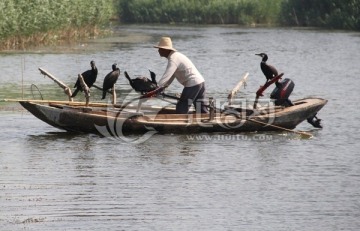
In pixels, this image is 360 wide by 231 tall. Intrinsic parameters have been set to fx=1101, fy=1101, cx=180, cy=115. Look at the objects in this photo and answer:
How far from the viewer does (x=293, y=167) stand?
53.3 ft

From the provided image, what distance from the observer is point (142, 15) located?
7044 cm

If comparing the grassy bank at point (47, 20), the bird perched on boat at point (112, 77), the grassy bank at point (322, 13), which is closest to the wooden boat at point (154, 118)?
the bird perched on boat at point (112, 77)

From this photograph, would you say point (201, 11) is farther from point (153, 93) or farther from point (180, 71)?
point (153, 93)

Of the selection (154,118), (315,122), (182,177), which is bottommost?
(182,177)

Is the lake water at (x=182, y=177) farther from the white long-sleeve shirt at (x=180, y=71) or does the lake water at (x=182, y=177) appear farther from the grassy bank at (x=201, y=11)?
the grassy bank at (x=201, y=11)

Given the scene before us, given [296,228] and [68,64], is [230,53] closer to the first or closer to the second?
[68,64]

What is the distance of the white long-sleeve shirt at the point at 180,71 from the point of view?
1846cm

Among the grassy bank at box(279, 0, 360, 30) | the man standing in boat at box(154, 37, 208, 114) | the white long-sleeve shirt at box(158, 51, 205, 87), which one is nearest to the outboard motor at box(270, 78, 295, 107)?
the man standing in boat at box(154, 37, 208, 114)

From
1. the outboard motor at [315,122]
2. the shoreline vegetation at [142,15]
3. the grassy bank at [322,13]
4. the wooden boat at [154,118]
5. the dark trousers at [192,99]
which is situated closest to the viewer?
the wooden boat at [154,118]

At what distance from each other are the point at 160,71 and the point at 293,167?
18.1m

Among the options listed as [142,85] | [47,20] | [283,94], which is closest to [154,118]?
[142,85]

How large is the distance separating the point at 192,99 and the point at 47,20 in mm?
22102

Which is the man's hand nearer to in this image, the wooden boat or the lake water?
the wooden boat

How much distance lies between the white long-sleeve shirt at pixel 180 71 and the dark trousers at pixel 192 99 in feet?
0.29
